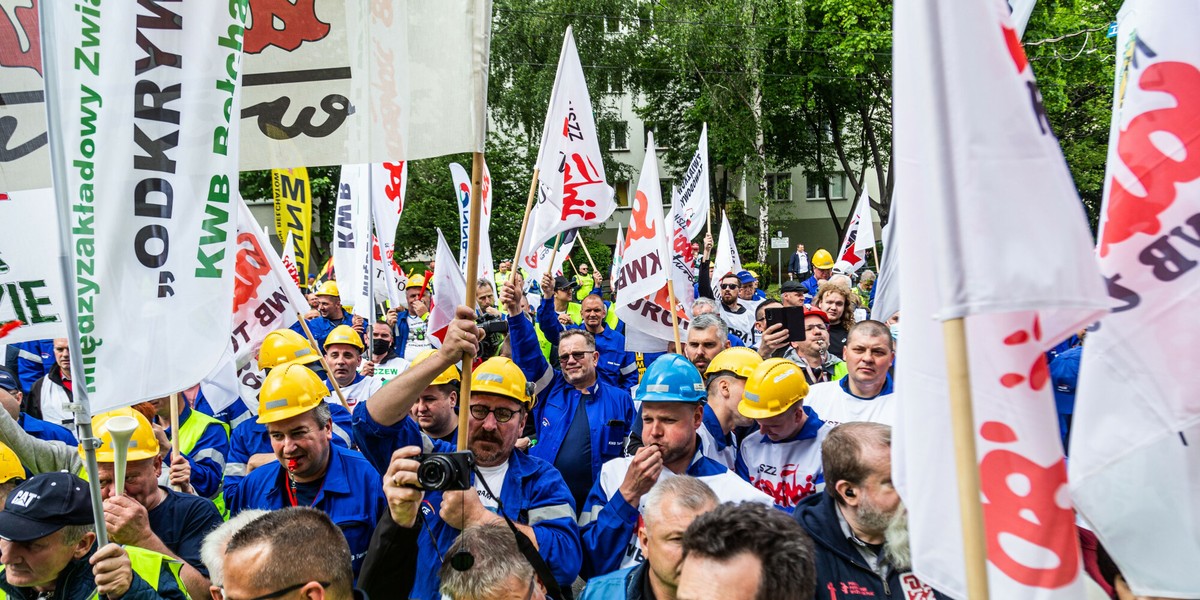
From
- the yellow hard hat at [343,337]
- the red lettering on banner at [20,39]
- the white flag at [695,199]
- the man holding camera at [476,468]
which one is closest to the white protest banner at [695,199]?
the white flag at [695,199]

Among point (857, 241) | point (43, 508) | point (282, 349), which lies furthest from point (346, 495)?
point (857, 241)

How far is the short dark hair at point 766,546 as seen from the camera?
2.29m

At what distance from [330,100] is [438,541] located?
1.83m

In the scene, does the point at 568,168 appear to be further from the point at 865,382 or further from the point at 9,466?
the point at 9,466

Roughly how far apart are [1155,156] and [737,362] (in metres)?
3.31

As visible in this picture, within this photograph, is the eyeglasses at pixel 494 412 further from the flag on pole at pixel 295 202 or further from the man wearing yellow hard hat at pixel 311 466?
the flag on pole at pixel 295 202

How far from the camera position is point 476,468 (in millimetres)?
2967

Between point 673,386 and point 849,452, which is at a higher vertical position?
point 673,386

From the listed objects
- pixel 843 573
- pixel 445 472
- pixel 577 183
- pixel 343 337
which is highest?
pixel 577 183

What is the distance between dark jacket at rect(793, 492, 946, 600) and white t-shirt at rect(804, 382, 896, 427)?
1938mm

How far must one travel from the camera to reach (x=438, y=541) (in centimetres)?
384

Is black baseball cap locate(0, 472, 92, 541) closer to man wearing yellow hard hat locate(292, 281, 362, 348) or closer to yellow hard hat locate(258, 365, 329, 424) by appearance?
yellow hard hat locate(258, 365, 329, 424)

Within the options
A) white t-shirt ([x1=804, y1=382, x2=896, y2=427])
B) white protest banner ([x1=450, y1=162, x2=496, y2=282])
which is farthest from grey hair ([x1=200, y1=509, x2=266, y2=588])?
white protest banner ([x1=450, y1=162, x2=496, y2=282])

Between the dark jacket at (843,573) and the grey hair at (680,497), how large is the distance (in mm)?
502
